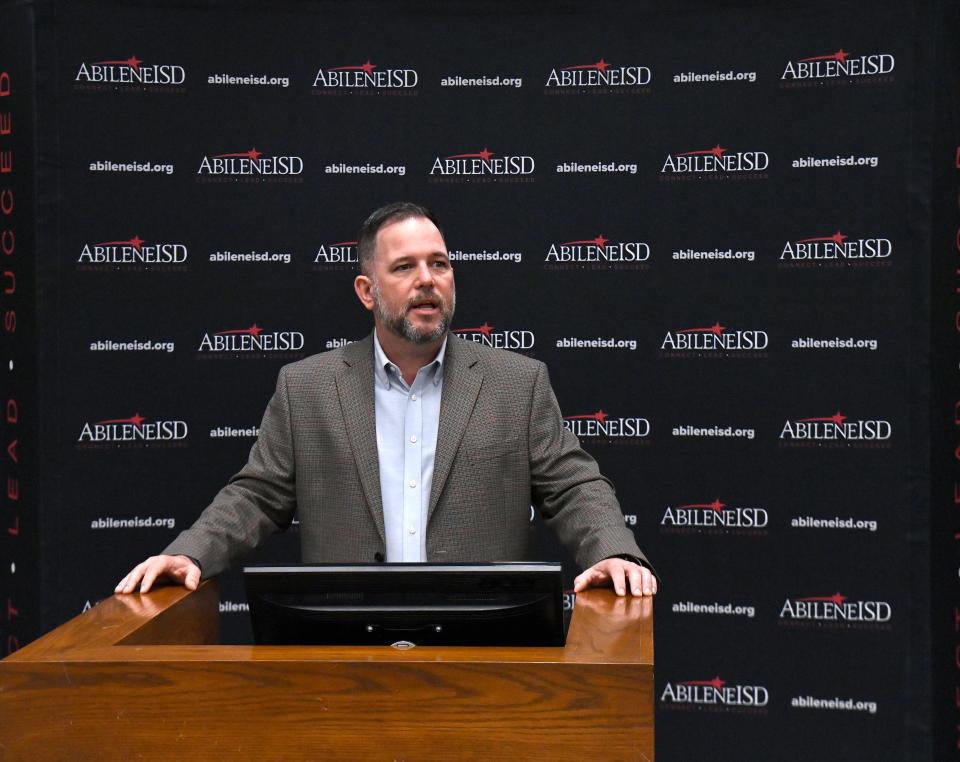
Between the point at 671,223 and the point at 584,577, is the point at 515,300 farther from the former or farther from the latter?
the point at 584,577

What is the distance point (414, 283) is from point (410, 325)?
0.10m

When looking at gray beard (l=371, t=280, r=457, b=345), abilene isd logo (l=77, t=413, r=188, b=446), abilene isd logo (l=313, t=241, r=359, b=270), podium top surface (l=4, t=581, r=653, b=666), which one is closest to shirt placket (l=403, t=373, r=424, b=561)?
gray beard (l=371, t=280, r=457, b=345)

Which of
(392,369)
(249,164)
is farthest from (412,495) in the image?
(249,164)

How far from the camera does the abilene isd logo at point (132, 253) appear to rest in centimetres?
374

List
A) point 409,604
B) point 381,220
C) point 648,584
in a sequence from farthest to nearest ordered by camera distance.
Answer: point 381,220 → point 648,584 → point 409,604

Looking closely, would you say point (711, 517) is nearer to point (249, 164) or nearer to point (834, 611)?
point (834, 611)

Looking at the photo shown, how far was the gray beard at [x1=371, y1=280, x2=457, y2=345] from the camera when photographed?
2555 mm

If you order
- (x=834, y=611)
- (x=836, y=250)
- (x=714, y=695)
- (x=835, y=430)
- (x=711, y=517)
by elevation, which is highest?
(x=836, y=250)

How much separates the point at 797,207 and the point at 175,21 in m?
2.38

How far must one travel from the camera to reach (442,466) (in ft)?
8.30

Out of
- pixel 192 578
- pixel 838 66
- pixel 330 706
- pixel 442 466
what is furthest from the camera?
pixel 838 66

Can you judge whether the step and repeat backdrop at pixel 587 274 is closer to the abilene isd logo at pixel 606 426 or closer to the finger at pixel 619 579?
the abilene isd logo at pixel 606 426

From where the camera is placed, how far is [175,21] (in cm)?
379

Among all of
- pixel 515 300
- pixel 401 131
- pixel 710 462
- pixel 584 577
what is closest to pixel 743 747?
pixel 710 462
